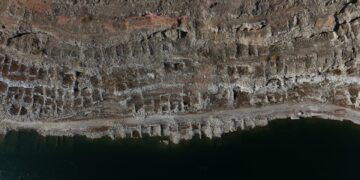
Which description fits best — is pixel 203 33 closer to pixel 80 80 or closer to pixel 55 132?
pixel 80 80

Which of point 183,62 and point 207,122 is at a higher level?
point 183,62

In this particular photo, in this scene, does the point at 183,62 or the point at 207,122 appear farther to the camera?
the point at 183,62

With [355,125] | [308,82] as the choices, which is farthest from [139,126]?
[355,125]

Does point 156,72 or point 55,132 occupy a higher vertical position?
point 156,72

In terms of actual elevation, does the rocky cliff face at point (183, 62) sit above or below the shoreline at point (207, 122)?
above
